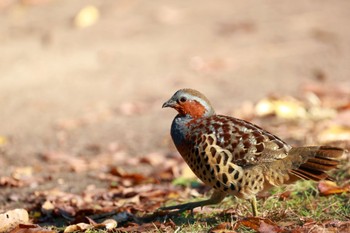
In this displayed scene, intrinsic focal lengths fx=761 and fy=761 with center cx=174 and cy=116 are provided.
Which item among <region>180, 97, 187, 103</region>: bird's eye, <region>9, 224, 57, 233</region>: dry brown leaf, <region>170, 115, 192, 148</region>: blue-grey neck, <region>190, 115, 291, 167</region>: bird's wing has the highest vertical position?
<region>180, 97, 187, 103</region>: bird's eye

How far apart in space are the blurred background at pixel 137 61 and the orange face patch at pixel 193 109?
8.48 feet

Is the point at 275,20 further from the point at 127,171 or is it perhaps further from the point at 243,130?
the point at 243,130

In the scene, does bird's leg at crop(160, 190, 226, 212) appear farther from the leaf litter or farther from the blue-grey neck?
the blue-grey neck

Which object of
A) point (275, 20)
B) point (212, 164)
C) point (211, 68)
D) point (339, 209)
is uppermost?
point (275, 20)

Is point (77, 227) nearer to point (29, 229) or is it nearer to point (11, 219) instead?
point (29, 229)

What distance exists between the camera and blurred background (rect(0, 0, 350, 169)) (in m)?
8.92

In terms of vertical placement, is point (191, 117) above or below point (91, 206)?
above

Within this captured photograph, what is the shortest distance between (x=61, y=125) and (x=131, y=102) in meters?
1.13

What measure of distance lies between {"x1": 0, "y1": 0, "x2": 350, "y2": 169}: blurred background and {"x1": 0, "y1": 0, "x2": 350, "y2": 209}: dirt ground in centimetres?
2

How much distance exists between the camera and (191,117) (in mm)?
5453

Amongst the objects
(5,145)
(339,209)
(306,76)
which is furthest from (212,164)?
(306,76)

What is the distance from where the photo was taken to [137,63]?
1110 cm

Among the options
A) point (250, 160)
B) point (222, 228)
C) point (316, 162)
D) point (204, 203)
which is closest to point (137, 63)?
point (204, 203)

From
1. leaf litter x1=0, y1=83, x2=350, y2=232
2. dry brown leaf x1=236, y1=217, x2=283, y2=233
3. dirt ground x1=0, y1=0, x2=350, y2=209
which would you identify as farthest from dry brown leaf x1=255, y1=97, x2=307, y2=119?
dry brown leaf x1=236, y1=217, x2=283, y2=233
